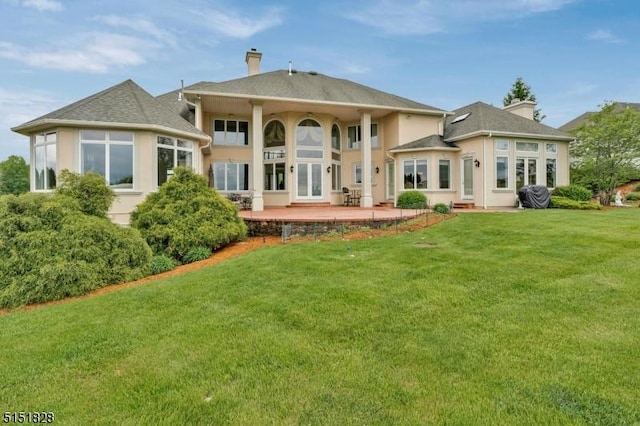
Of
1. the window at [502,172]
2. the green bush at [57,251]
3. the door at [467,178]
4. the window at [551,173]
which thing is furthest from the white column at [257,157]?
the window at [551,173]

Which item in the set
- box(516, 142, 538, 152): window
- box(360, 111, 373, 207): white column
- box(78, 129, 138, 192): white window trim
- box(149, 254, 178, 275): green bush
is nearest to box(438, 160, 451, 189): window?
box(516, 142, 538, 152): window

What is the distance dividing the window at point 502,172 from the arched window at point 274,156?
35.2 feet

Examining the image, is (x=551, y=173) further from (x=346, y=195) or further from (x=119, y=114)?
(x=119, y=114)

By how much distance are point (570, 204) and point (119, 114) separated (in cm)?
1850

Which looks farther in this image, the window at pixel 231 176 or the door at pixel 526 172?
the window at pixel 231 176

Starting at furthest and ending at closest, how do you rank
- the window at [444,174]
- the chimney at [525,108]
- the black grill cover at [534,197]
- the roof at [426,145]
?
the chimney at [525,108] → the window at [444,174] → the roof at [426,145] → the black grill cover at [534,197]

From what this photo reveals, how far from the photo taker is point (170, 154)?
12.8 metres

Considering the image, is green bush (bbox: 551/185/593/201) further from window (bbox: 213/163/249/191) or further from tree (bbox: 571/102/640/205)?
window (bbox: 213/163/249/191)

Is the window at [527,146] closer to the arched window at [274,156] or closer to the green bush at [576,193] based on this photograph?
the green bush at [576,193]

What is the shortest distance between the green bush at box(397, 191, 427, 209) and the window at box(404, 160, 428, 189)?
2.85 feet

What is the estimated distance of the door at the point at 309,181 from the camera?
18.8 metres

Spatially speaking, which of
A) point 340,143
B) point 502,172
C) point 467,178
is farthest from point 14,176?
point 502,172

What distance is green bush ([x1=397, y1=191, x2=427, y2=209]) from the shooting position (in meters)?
16.7

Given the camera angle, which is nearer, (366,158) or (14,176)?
(366,158)
